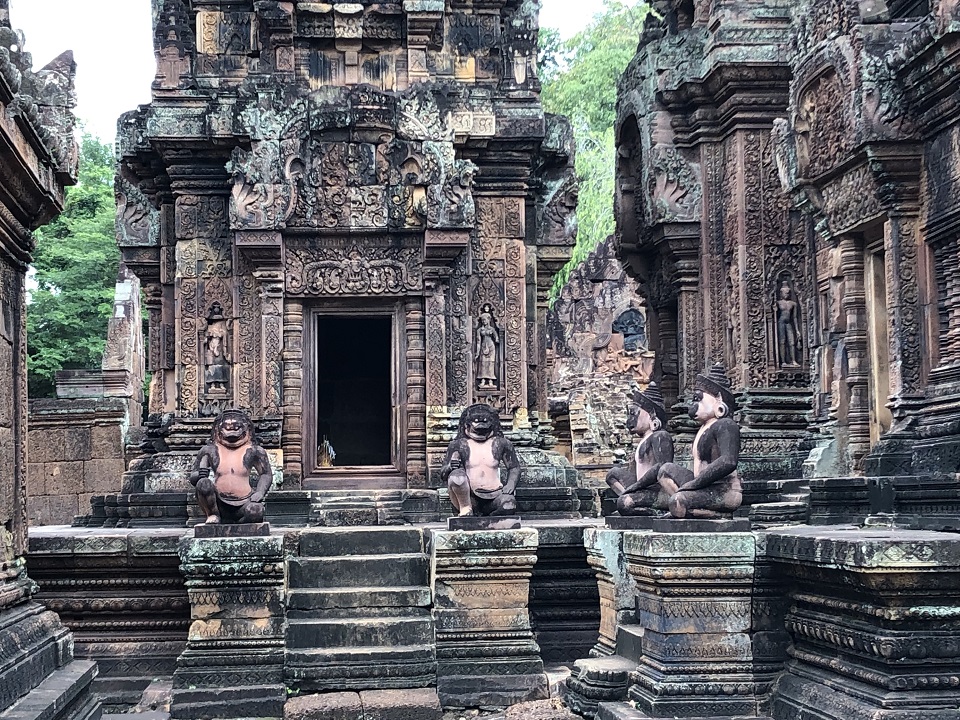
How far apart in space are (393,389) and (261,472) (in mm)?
3581

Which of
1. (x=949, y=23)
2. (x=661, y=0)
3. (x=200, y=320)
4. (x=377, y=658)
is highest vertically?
(x=661, y=0)

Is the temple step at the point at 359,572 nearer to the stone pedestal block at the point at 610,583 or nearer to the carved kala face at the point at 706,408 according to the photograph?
the stone pedestal block at the point at 610,583

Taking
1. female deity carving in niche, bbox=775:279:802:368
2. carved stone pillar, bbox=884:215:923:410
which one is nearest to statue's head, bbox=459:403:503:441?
carved stone pillar, bbox=884:215:923:410

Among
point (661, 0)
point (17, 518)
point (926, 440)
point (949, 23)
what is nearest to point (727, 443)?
point (926, 440)

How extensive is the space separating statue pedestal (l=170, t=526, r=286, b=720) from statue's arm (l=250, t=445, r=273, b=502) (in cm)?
34

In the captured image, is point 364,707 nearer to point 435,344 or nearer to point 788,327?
point 435,344

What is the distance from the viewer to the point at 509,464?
8352 millimetres

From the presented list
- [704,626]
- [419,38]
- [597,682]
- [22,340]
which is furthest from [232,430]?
[419,38]

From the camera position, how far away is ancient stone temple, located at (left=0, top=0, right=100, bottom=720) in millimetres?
5594

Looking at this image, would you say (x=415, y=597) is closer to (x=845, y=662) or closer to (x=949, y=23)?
(x=845, y=662)

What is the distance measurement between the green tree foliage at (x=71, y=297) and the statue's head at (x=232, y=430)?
17780 mm

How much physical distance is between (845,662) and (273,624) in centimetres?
374

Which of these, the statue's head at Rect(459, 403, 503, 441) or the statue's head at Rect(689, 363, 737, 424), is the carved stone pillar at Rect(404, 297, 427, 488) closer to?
the statue's head at Rect(459, 403, 503, 441)

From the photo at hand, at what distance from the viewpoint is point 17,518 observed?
657 cm
